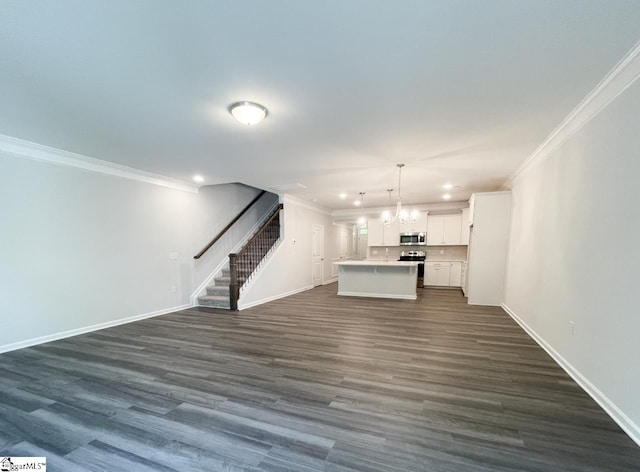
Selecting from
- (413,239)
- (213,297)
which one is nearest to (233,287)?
(213,297)

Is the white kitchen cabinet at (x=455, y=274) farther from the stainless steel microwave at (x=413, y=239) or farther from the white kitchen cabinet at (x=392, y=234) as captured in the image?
the white kitchen cabinet at (x=392, y=234)

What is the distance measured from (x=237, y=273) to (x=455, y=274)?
647 centimetres

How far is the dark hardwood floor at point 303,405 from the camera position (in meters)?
1.64

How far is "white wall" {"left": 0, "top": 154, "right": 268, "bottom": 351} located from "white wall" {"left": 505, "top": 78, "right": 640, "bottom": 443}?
6.29 metres

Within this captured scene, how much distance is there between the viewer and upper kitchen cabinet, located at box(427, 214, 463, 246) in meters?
7.99

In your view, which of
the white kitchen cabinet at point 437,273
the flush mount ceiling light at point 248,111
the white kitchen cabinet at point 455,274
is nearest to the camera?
the flush mount ceiling light at point 248,111

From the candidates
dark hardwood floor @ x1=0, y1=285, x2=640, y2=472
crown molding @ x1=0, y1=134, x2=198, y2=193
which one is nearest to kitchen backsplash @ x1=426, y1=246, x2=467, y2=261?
dark hardwood floor @ x1=0, y1=285, x2=640, y2=472

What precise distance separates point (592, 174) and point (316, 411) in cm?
332

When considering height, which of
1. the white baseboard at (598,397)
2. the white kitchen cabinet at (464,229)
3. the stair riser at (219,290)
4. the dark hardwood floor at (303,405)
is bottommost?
the stair riser at (219,290)

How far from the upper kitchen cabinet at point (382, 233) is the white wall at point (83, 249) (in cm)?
548

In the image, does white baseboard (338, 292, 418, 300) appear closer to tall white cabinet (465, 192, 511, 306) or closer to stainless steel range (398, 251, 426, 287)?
tall white cabinet (465, 192, 511, 306)

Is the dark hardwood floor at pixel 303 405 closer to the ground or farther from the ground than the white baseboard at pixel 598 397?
closer to the ground

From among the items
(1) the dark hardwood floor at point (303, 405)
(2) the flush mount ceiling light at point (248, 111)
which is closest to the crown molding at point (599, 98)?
(1) the dark hardwood floor at point (303, 405)

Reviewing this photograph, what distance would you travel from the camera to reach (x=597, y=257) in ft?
7.45
